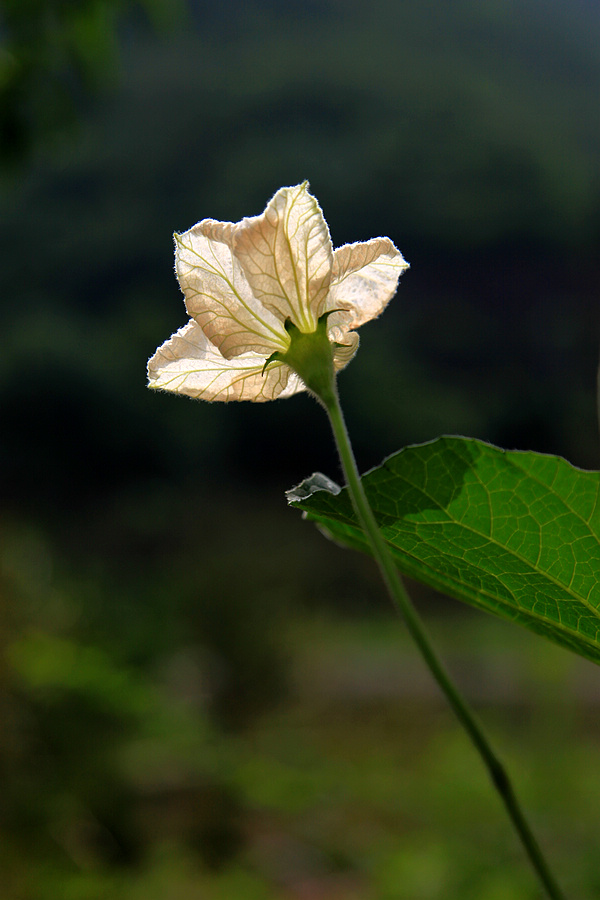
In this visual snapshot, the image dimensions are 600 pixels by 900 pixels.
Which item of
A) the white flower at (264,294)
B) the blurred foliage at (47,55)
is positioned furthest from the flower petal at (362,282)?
the blurred foliage at (47,55)

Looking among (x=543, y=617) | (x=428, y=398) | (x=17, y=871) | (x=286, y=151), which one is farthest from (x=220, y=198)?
(x=543, y=617)

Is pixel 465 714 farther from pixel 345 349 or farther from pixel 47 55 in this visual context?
pixel 47 55

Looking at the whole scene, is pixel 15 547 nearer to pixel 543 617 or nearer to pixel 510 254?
pixel 543 617

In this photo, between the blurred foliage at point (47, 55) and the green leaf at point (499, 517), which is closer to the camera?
the green leaf at point (499, 517)

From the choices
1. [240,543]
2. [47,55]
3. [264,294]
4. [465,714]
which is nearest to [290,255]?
[264,294]

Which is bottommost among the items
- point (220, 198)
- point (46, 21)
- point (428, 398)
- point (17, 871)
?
point (428, 398)

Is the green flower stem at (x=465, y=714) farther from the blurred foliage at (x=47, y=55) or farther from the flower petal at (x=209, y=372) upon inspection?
the blurred foliage at (x=47, y=55)
